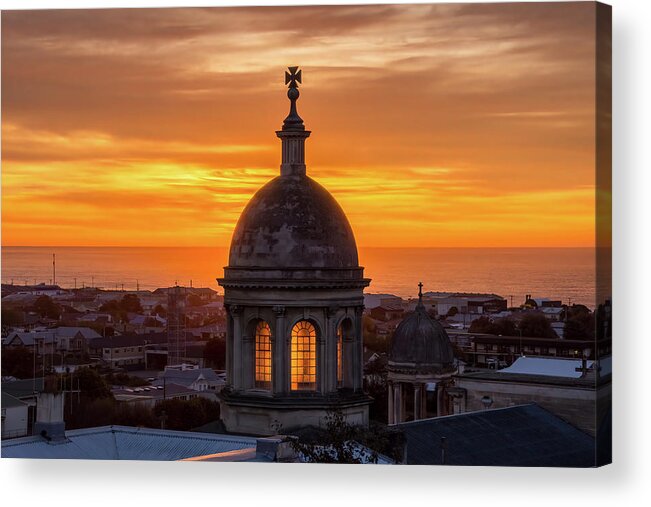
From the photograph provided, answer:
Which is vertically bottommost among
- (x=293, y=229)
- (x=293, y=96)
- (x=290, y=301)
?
(x=290, y=301)

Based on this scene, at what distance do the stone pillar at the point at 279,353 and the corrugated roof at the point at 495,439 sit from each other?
9.27 ft

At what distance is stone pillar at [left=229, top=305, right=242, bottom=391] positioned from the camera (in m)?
33.5

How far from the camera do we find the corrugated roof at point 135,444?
31.6m

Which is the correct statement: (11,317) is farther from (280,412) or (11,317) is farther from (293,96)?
(293,96)

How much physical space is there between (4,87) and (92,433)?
267 inches

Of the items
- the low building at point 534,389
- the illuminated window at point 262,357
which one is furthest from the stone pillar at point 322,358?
the low building at point 534,389

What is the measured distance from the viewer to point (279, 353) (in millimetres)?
33125

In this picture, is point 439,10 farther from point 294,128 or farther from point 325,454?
point 325,454

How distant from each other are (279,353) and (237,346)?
92cm

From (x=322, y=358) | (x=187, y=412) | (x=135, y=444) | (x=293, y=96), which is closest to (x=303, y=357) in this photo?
(x=322, y=358)

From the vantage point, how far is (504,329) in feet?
214

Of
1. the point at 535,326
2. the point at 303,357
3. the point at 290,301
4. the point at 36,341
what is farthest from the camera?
the point at 535,326

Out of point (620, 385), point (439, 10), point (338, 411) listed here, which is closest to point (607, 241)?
point (620, 385)

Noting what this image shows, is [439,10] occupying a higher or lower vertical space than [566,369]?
higher
